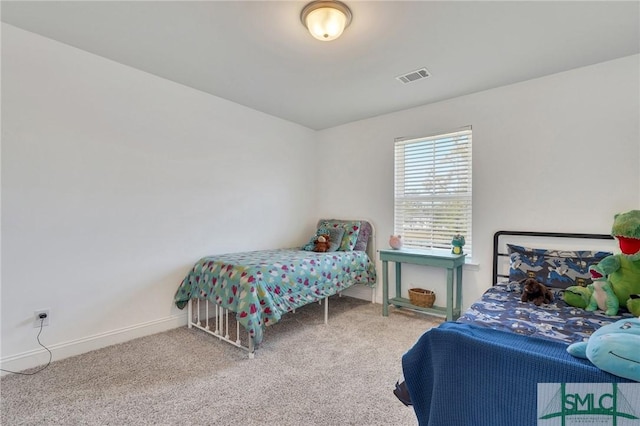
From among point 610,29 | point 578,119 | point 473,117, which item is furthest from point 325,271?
point 610,29

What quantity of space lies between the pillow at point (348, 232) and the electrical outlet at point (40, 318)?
2.75 meters

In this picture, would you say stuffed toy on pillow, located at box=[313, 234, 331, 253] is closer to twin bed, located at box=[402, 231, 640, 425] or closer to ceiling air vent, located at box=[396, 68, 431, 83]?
ceiling air vent, located at box=[396, 68, 431, 83]

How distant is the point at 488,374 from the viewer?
1.00 meters

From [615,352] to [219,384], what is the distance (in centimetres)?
204

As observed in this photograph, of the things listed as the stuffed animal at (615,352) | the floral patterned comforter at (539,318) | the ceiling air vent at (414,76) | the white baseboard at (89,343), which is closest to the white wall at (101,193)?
the white baseboard at (89,343)

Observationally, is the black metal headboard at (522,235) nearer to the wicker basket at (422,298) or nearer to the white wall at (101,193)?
the wicker basket at (422,298)

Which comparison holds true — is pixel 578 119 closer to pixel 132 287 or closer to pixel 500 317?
pixel 500 317

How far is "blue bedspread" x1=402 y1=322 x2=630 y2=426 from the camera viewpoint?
0.92 meters

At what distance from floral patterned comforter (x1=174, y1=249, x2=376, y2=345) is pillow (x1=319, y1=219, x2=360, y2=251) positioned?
318 mm

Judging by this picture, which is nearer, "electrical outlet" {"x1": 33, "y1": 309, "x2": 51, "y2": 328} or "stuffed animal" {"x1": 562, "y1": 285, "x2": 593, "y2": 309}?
"stuffed animal" {"x1": 562, "y1": 285, "x2": 593, "y2": 309}

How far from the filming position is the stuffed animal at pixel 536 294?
6.64 feet

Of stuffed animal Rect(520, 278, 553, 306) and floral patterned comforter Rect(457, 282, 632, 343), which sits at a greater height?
stuffed animal Rect(520, 278, 553, 306)

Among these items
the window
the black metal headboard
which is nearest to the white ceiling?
the window

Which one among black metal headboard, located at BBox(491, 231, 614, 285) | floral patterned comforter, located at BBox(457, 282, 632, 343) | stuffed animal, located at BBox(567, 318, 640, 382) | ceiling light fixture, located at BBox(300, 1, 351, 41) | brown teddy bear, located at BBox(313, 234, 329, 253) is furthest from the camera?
brown teddy bear, located at BBox(313, 234, 329, 253)
